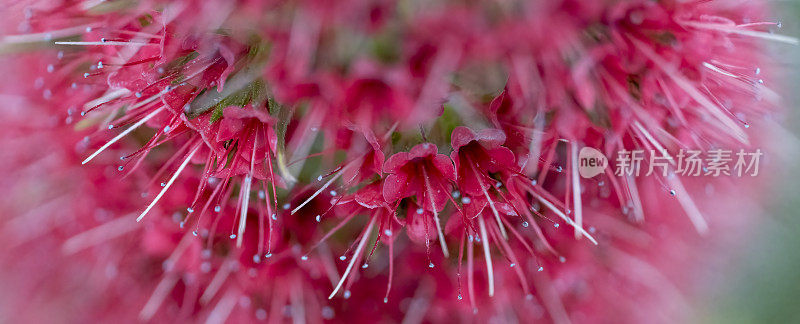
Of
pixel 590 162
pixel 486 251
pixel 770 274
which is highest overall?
pixel 590 162

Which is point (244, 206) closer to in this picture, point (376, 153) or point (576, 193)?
point (376, 153)

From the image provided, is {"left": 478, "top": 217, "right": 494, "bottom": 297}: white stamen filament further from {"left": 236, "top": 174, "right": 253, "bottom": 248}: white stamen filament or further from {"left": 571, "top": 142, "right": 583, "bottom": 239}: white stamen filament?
{"left": 236, "top": 174, "right": 253, "bottom": 248}: white stamen filament

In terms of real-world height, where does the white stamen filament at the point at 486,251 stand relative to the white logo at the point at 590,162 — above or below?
below

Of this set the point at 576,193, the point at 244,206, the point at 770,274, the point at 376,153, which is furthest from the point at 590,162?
the point at 770,274

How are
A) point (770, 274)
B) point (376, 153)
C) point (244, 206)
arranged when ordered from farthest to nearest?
point (770, 274) → point (244, 206) → point (376, 153)

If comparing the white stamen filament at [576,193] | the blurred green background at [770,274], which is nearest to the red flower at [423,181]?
the white stamen filament at [576,193]

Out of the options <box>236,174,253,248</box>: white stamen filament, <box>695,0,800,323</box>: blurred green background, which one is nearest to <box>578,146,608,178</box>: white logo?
<box>236,174,253,248</box>: white stamen filament

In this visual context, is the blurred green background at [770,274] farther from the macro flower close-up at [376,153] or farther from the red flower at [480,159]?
the red flower at [480,159]
